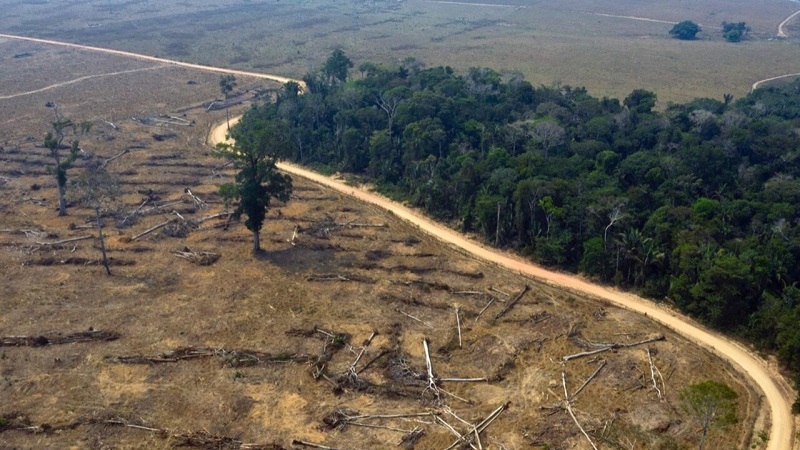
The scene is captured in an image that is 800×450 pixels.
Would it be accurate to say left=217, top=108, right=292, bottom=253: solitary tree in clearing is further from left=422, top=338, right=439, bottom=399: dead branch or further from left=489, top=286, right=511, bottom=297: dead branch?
left=422, top=338, right=439, bottom=399: dead branch

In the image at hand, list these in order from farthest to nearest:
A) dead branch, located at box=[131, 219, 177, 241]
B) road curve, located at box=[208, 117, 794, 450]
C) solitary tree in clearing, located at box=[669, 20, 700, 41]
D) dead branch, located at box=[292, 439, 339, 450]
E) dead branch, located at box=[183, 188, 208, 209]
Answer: solitary tree in clearing, located at box=[669, 20, 700, 41]
dead branch, located at box=[183, 188, 208, 209]
dead branch, located at box=[131, 219, 177, 241]
road curve, located at box=[208, 117, 794, 450]
dead branch, located at box=[292, 439, 339, 450]

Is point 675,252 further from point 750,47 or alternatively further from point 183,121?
point 750,47

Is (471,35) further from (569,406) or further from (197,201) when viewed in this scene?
(569,406)

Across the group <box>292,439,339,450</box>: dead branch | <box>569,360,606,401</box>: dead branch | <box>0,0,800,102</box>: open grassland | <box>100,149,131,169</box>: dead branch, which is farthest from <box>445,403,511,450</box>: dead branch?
<box>0,0,800,102</box>: open grassland

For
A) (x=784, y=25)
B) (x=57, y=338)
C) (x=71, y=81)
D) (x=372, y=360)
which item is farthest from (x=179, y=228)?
(x=784, y=25)

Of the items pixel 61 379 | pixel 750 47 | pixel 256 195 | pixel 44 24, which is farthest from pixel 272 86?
pixel 750 47

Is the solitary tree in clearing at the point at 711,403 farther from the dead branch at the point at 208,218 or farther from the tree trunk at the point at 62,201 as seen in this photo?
the tree trunk at the point at 62,201

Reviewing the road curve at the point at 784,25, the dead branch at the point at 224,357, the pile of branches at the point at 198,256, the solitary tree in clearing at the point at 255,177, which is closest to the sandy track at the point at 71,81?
the pile of branches at the point at 198,256
